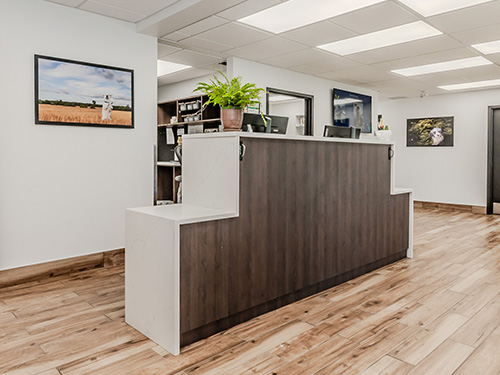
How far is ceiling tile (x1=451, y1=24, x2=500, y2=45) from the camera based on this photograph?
398 centimetres

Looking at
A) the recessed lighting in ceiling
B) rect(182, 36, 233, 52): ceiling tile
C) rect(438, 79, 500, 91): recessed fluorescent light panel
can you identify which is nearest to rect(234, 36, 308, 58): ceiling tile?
rect(182, 36, 233, 52): ceiling tile

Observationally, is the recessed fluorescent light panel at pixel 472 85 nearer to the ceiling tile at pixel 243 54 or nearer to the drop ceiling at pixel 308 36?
the drop ceiling at pixel 308 36

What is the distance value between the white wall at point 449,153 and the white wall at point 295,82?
161 centimetres

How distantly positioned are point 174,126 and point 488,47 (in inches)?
176

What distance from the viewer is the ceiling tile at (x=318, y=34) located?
13.0ft

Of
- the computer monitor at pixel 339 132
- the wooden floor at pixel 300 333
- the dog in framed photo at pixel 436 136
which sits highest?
the dog in framed photo at pixel 436 136

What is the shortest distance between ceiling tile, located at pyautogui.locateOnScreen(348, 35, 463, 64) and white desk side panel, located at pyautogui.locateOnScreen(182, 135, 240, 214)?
126 inches

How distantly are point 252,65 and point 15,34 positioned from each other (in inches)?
115

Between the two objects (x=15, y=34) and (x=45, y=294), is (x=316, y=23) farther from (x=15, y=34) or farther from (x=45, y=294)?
(x=45, y=294)

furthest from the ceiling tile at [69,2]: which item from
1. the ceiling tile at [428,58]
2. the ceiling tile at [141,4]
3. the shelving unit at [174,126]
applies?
the ceiling tile at [428,58]

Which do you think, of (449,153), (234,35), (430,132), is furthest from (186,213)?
(430,132)

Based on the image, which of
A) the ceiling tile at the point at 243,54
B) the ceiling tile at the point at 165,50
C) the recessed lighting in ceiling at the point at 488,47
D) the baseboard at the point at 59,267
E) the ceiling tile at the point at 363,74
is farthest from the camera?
the ceiling tile at the point at 363,74

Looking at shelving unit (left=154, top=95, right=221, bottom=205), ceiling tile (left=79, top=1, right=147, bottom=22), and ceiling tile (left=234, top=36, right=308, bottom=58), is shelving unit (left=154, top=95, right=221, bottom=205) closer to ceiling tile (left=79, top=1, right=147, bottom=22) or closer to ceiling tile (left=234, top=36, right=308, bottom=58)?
ceiling tile (left=234, top=36, right=308, bottom=58)

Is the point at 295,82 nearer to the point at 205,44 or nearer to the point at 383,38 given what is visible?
the point at 383,38
